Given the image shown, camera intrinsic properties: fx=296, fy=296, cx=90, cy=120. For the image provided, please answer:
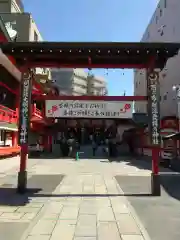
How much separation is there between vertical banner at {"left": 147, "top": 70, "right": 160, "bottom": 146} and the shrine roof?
1.97ft

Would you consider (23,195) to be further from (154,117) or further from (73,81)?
(73,81)

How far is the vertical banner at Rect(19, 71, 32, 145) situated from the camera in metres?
10.0

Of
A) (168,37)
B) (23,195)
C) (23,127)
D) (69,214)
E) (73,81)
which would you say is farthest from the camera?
(73,81)

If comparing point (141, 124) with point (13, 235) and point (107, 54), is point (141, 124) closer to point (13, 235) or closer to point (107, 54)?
point (107, 54)

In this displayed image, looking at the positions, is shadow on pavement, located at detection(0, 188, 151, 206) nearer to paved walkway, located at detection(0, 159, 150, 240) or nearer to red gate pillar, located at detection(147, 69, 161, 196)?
paved walkway, located at detection(0, 159, 150, 240)

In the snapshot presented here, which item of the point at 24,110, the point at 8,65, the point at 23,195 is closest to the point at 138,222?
the point at 23,195

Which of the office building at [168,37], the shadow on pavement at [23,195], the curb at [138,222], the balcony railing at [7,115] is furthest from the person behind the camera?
the office building at [168,37]

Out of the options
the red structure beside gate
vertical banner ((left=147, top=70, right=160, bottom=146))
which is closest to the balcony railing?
the red structure beside gate

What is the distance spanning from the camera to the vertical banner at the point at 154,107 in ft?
32.9

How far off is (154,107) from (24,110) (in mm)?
4433

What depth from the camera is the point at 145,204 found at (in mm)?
8453

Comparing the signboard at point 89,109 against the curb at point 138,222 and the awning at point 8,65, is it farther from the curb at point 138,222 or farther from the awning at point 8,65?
the awning at point 8,65

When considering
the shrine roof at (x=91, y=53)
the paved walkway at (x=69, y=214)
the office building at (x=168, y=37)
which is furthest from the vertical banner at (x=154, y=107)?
the office building at (x=168, y=37)

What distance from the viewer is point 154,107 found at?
33.2 feet
